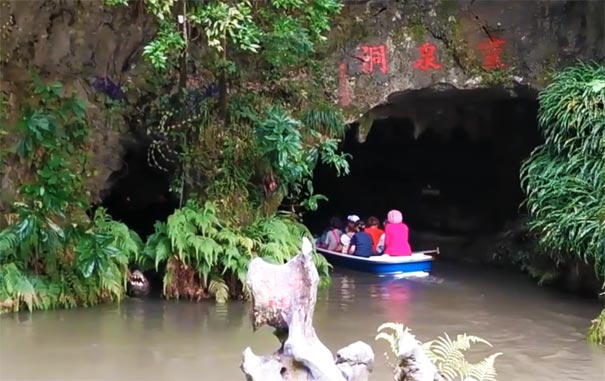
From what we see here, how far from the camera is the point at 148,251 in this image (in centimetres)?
902

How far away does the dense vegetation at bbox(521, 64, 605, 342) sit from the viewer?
8594 mm

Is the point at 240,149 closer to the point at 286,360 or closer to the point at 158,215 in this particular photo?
the point at 158,215

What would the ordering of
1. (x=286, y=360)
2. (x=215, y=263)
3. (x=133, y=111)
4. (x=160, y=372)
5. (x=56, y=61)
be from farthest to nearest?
(x=133, y=111) < (x=56, y=61) < (x=215, y=263) < (x=160, y=372) < (x=286, y=360)

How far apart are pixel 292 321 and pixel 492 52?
25.2 ft

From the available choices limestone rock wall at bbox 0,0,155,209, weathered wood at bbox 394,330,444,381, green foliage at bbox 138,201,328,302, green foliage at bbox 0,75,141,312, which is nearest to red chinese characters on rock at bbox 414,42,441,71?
green foliage at bbox 138,201,328,302

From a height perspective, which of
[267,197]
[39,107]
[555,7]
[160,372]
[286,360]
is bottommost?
[160,372]

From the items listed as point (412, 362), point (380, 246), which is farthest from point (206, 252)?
point (412, 362)

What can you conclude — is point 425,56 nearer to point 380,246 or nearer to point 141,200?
point 380,246

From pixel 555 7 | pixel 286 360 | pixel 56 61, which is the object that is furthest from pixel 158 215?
pixel 286 360

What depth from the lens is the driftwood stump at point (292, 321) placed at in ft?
11.6

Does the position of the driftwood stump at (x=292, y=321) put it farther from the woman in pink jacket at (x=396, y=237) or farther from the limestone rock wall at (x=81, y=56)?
the woman in pink jacket at (x=396, y=237)

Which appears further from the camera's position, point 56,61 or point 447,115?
point 447,115

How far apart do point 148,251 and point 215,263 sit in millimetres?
737

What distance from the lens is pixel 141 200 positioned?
13.3 metres
